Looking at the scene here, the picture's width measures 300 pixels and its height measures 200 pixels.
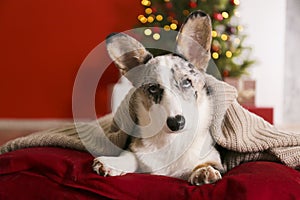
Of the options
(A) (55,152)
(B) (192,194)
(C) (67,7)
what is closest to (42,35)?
(C) (67,7)

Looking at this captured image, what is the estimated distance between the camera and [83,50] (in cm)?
482

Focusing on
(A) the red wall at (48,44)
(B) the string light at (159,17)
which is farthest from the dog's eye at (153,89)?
(A) the red wall at (48,44)

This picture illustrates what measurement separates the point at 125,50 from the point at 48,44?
3.71m

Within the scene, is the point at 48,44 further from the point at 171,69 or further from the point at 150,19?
the point at 171,69

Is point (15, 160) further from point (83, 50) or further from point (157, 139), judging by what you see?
point (83, 50)

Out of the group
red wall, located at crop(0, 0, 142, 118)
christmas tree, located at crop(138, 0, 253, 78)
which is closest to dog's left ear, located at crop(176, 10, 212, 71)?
christmas tree, located at crop(138, 0, 253, 78)

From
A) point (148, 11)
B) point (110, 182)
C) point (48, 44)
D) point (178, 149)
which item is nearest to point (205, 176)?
point (178, 149)

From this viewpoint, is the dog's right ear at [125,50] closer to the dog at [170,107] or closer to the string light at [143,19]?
the dog at [170,107]

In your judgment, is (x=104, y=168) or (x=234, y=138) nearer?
(x=104, y=168)

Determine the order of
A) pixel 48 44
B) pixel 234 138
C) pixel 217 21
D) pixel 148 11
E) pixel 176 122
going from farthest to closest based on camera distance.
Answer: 1. pixel 48 44
2. pixel 148 11
3. pixel 217 21
4. pixel 234 138
5. pixel 176 122

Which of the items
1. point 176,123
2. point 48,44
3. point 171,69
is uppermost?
point 171,69

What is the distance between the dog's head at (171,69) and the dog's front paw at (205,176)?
0.39 ft

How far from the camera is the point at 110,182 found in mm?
1189

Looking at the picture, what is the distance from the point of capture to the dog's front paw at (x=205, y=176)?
1192mm
